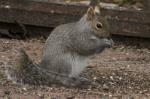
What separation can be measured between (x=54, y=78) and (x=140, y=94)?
96cm

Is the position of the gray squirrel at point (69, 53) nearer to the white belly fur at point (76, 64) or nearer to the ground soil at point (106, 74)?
the white belly fur at point (76, 64)

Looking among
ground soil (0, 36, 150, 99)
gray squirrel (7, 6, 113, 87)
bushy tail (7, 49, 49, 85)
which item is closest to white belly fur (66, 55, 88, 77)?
gray squirrel (7, 6, 113, 87)

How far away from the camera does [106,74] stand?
24.9ft

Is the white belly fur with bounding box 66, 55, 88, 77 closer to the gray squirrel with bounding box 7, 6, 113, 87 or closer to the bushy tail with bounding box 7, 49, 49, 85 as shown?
the gray squirrel with bounding box 7, 6, 113, 87

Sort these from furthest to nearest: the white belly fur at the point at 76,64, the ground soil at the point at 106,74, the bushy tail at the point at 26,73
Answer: the white belly fur at the point at 76,64 → the bushy tail at the point at 26,73 → the ground soil at the point at 106,74

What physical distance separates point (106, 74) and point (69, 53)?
36.2 inches

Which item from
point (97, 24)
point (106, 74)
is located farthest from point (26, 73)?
point (106, 74)

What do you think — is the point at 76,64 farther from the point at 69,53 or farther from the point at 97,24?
the point at 97,24

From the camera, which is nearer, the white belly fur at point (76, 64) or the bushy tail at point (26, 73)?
the bushy tail at point (26, 73)

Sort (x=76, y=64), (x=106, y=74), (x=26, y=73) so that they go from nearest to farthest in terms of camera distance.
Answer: (x=26, y=73) → (x=76, y=64) → (x=106, y=74)

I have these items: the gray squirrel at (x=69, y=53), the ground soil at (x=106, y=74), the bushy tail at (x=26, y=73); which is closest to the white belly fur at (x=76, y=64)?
the gray squirrel at (x=69, y=53)

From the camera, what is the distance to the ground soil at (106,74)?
6.48 metres

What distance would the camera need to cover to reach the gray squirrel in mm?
6727

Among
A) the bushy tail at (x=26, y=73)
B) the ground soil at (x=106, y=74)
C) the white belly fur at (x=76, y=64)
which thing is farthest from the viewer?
the white belly fur at (x=76, y=64)
